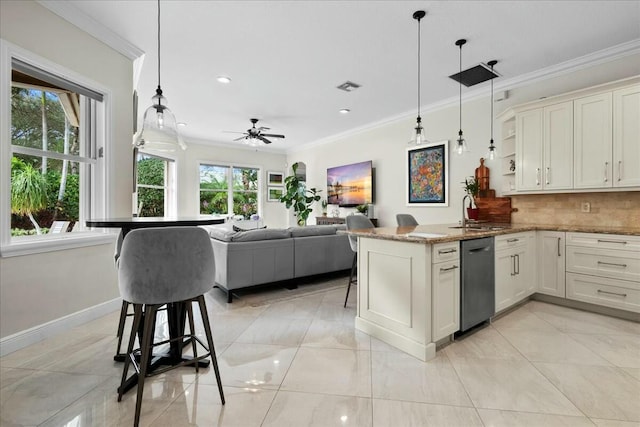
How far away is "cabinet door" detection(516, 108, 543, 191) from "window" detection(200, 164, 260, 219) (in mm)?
6299

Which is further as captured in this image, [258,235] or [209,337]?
[258,235]

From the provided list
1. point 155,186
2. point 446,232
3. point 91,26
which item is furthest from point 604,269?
point 155,186

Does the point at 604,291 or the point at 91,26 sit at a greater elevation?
the point at 91,26

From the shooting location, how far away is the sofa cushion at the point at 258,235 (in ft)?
11.3

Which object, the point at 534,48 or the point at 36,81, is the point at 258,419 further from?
the point at 534,48

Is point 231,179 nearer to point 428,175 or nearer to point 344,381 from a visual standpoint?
point 428,175

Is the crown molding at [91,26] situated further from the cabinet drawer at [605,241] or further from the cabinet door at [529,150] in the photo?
the cabinet drawer at [605,241]

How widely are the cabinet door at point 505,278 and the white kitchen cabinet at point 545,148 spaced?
3.64 feet

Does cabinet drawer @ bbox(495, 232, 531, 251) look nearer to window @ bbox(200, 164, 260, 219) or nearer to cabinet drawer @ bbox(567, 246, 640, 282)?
cabinet drawer @ bbox(567, 246, 640, 282)

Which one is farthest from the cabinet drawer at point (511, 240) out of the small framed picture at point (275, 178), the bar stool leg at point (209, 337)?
the small framed picture at point (275, 178)

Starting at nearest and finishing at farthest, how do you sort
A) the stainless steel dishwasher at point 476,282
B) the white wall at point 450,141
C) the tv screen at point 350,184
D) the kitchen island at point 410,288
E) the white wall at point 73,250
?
1. the kitchen island at point 410,288
2. the white wall at point 73,250
3. the stainless steel dishwasher at point 476,282
4. the white wall at point 450,141
5. the tv screen at point 350,184

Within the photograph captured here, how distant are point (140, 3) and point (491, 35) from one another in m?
3.23

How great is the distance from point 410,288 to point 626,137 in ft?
8.99

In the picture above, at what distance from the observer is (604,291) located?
2.88 m
